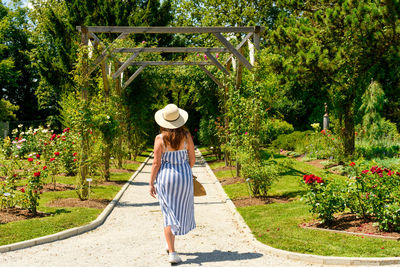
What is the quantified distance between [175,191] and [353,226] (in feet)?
9.63

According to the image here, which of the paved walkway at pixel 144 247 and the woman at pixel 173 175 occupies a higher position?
the woman at pixel 173 175

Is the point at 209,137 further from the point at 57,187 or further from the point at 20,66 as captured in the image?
the point at 20,66

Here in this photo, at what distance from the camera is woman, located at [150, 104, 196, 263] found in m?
5.22

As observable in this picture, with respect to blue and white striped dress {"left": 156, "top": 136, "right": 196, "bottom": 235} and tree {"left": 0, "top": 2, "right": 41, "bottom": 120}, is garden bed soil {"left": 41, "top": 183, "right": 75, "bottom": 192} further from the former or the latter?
tree {"left": 0, "top": 2, "right": 41, "bottom": 120}

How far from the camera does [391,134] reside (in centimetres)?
1938

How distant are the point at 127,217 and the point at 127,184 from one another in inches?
164

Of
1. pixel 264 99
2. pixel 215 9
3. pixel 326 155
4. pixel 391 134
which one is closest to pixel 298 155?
pixel 326 155

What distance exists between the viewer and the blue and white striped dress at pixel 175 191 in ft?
17.1

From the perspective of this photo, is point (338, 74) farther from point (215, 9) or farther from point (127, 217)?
point (215, 9)

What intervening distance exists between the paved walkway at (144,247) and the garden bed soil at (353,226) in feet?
4.05

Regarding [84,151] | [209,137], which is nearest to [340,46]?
[209,137]

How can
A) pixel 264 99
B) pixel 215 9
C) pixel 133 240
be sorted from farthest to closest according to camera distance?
pixel 215 9 < pixel 264 99 < pixel 133 240

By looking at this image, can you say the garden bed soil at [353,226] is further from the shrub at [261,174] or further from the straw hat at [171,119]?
the straw hat at [171,119]

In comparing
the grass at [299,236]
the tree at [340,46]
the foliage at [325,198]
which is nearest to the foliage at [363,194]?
the foliage at [325,198]
